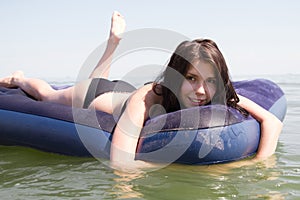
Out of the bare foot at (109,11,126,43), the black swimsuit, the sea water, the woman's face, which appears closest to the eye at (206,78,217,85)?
the woman's face

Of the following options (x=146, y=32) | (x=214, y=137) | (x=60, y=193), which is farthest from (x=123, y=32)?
(x=60, y=193)

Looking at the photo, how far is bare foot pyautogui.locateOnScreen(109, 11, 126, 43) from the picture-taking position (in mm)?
3998

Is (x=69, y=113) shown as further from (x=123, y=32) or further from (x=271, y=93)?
(x=271, y=93)

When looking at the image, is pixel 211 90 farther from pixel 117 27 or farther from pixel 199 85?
pixel 117 27

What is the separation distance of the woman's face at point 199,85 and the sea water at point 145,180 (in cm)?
52

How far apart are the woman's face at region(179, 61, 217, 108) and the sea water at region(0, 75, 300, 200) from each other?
1.69ft

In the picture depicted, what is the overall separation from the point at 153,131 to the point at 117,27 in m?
1.50

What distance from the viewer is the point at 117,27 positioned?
401 cm

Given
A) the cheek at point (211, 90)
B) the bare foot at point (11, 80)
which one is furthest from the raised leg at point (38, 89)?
the cheek at point (211, 90)

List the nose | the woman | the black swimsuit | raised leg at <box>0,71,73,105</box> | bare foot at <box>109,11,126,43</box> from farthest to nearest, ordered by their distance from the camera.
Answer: bare foot at <box>109,11,126,43</box>, raised leg at <box>0,71,73,105</box>, the black swimsuit, the nose, the woman

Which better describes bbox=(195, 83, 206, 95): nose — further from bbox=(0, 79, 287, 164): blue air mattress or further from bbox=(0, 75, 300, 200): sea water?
bbox=(0, 75, 300, 200): sea water

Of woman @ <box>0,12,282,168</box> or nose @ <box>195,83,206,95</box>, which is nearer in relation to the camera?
woman @ <box>0,12,282,168</box>

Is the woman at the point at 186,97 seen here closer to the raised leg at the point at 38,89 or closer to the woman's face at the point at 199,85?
the woman's face at the point at 199,85

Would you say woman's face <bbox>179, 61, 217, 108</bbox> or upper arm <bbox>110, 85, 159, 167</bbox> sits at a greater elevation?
woman's face <bbox>179, 61, 217, 108</bbox>
